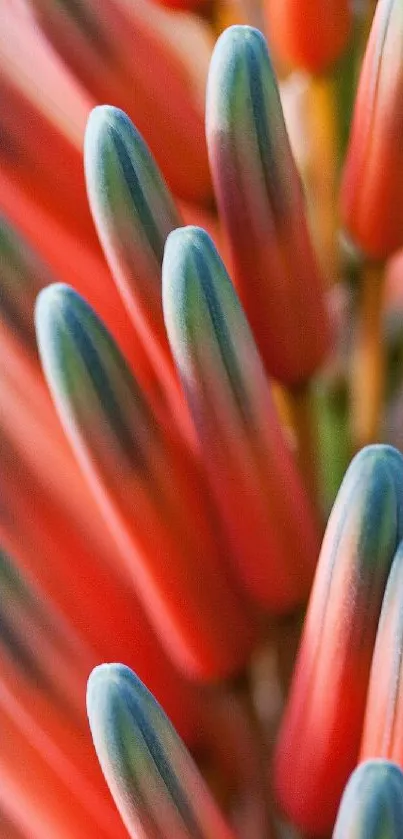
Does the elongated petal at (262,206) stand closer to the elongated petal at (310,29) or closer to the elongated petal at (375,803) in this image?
the elongated petal at (310,29)

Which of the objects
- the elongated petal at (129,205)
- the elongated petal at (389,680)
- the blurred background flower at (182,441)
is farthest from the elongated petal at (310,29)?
the elongated petal at (389,680)

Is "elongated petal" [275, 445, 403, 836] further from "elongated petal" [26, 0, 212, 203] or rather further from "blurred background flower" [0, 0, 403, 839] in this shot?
"elongated petal" [26, 0, 212, 203]

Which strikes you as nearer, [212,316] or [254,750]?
[212,316]

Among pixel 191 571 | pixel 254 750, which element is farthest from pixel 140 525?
pixel 254 750

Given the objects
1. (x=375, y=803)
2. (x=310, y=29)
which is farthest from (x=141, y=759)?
(x=310, y=29)

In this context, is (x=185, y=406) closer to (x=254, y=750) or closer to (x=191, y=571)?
(x=191, y=571)

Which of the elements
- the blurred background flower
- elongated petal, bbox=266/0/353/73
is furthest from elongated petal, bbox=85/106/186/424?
elongated petal, bbox=266/0/353/73

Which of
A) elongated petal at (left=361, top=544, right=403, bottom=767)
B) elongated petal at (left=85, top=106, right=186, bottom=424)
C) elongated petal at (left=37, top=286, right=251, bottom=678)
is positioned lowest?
elongated petal at (left=361, top=544, right=403, bottom=767)
